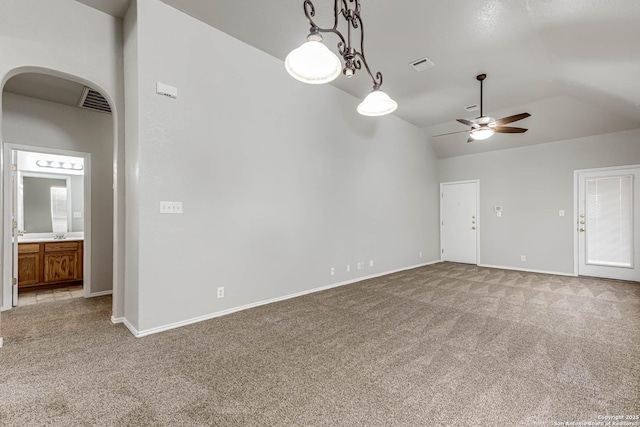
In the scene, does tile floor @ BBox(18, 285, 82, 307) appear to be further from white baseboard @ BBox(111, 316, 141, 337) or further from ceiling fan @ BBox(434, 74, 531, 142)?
ceiling fan @ BBox(434, 74, 531, 142)

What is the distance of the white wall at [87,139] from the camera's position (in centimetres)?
404

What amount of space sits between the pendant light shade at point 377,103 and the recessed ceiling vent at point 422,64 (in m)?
2.26

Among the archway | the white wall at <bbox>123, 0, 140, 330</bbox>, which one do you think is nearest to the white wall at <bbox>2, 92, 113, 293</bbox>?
the archway

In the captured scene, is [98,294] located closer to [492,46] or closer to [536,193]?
[492,46]

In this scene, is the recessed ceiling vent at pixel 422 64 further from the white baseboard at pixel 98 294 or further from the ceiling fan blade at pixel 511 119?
the white baseboard at pixel 98 294

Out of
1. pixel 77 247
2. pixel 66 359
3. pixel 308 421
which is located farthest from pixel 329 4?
pixel 77 247

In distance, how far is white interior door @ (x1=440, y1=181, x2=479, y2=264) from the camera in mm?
7082

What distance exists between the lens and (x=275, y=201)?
13.1 feet

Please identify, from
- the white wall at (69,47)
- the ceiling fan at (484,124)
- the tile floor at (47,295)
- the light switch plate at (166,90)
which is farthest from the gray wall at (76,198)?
the ceiling fan at (484,124)

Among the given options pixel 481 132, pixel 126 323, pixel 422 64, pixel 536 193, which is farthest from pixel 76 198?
pixel 536 193

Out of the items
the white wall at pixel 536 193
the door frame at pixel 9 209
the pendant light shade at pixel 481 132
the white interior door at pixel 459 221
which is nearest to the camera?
the door frame at pixel 9 209

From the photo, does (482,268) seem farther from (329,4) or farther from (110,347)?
(110,347)

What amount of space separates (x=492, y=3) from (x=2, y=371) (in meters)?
5.29

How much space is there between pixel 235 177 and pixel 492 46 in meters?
3.57
